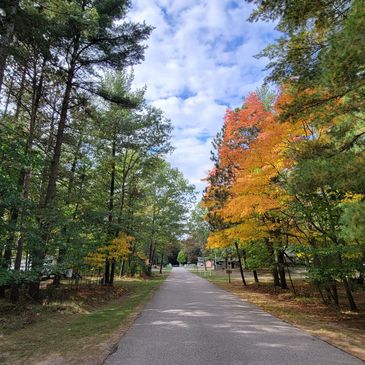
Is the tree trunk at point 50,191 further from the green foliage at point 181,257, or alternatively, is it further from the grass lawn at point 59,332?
the green foliage at point 181,257

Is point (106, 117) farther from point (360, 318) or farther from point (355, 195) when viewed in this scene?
point (360, 318)

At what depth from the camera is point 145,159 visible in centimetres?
2170

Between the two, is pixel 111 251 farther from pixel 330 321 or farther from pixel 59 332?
→ pixel 330 321

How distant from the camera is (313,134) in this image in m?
10.8

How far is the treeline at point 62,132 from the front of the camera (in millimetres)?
9367

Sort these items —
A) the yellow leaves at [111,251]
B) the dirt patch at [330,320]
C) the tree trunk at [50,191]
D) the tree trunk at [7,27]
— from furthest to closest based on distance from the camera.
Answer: the yellow leaves at [111,251] → the tree trunk at [50,191] → the tree trunk at [7,27] → the dirt patch at [330,320]

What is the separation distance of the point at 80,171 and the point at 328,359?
16.0 meters

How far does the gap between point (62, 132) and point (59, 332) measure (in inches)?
313

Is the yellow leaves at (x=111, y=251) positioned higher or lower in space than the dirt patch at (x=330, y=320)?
higher

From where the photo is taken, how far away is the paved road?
5.13 metres

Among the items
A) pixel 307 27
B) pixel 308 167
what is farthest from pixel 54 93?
pixel 308 167

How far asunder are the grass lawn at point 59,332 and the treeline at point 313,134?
16.0 feet

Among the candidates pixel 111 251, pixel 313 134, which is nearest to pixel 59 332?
pixel 313 134

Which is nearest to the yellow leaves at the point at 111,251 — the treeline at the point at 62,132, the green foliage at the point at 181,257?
the treeline at the point at 62,132
